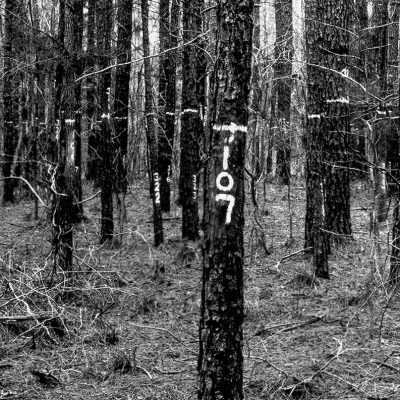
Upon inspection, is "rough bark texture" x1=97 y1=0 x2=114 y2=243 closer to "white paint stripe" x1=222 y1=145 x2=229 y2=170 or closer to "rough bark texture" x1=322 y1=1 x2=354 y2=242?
"rough bark texture" x1=322 y1=1 x2=354 y2=242

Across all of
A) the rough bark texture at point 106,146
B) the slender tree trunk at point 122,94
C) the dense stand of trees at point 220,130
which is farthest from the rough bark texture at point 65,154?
the rough bark texture at point 106,146

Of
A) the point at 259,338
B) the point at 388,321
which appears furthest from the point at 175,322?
the point at 388,321

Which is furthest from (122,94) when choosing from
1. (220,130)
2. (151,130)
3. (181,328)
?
(220,130)

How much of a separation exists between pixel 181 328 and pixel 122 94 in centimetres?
899

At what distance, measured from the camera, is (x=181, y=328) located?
304 inches

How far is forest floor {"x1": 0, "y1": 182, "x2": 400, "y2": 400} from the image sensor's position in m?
5.64

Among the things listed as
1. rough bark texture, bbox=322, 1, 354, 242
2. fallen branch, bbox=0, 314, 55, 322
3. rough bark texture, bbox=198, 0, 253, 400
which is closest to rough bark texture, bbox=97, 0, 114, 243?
rough bark texture, bbox=322, 1, 354, 242

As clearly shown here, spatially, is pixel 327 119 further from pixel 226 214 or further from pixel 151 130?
pixel 226 214

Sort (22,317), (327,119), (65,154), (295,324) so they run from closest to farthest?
(22,317), (295,324), (65,154), (327,119)

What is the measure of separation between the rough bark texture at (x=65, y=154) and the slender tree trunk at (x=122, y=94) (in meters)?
2.82

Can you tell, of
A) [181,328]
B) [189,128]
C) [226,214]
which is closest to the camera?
[226,214]

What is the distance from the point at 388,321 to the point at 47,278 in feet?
15.1

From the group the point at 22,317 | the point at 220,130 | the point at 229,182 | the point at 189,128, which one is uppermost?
the point at 189,128

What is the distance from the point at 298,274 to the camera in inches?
360
